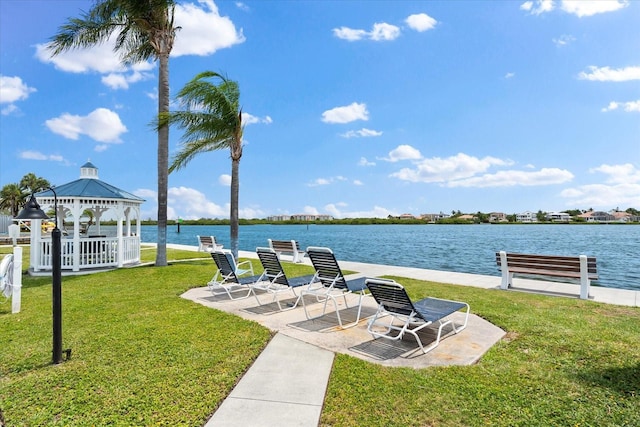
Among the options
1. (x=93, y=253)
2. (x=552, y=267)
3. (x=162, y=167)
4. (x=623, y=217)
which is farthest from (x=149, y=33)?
(x=623, y=217)

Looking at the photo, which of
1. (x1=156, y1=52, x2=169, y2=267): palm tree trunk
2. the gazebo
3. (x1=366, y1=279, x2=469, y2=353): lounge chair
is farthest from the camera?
(x1=156, y1=52, x2=169, y2=267): palm tree trunk

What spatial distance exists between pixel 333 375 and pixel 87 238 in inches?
469

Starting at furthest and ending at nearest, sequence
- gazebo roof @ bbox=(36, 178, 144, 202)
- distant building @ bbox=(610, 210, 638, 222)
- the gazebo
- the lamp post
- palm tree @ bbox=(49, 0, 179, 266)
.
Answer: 1. distant building @ bbox=(610, 210, 638, 222)
2. palm tree @ bbox=(49, 0, 179, 266)
3. gazebo roof @ bbox=(36, 178, 144, 202)
4. the gazebo
5. the lamp post

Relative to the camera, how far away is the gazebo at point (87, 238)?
1200 centimetres

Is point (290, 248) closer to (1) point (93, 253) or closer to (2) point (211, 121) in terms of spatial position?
(2) point (211, 121)

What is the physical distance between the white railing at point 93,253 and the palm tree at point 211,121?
322 cm

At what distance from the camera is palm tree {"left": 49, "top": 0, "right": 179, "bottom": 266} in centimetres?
1253

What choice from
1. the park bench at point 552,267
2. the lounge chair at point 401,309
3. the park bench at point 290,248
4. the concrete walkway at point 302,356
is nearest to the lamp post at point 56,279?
the concrete walkway at point 302,356

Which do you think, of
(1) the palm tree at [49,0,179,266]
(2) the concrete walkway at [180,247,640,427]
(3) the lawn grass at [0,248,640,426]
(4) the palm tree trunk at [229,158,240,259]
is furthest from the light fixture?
(4) the palm tree trunk at [229,158,240,259]

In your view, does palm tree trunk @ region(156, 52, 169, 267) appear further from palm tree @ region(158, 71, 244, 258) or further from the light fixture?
the light fixture

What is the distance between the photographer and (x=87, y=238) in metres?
12.6

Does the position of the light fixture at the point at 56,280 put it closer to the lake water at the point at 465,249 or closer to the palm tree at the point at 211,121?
the palm tree at the point at 211,121

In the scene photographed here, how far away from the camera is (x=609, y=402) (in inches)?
131

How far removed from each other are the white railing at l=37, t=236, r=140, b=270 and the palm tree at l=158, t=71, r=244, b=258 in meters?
3.22
